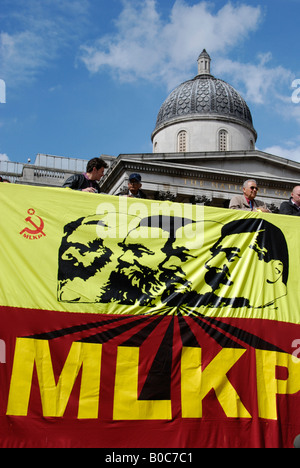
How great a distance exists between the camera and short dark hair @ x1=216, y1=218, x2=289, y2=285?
204 inches

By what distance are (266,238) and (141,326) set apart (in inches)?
66.6

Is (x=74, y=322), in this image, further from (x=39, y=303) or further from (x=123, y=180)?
(x=123, y=180)

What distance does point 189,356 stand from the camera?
4.52 meters

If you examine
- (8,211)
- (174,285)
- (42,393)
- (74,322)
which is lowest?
(42,393)

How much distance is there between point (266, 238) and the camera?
5301 millimetres

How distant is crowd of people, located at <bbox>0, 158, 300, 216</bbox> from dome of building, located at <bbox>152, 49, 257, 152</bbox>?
30.8 metres

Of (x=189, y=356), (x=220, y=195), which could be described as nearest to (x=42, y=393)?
(x=189, y=356)

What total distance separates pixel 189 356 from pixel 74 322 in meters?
1.06

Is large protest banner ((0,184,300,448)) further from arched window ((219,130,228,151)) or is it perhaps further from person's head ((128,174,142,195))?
arched window ((219,130,228,151))

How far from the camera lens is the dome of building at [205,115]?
3659 cm

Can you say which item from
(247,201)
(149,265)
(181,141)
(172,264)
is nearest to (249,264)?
(172,264)

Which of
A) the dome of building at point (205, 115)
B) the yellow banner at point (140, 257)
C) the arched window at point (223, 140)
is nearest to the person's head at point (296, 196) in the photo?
the yellow banner at point (140, 257)
